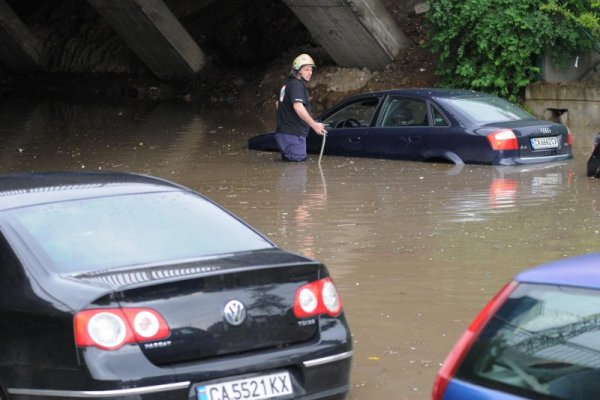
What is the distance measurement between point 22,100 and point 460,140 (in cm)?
1944

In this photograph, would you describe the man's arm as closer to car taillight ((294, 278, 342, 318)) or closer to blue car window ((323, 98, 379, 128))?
blue car window ((323, 98, 379, 128))

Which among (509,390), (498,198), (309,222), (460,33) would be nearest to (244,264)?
(509,390)

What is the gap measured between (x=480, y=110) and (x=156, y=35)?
1456cm

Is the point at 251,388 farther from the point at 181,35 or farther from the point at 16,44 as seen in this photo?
the point at 16,44

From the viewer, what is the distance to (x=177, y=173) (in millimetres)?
15508

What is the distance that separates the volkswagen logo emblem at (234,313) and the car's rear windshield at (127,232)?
0.47m

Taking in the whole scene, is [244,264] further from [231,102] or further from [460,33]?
[231,102]

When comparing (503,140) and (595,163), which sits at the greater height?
(503,140)

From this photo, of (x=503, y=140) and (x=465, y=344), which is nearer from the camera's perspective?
(x=465, y=344)

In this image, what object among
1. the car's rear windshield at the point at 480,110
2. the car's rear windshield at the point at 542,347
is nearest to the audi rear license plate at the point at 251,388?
the car's rear windshield at the point at 542,347

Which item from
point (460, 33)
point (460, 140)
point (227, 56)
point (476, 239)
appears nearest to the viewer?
point (476, 239)

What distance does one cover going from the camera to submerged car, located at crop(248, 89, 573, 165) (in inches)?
582

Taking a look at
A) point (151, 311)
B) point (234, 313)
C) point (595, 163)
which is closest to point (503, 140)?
point (595, 163)

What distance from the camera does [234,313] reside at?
17.4 ft
